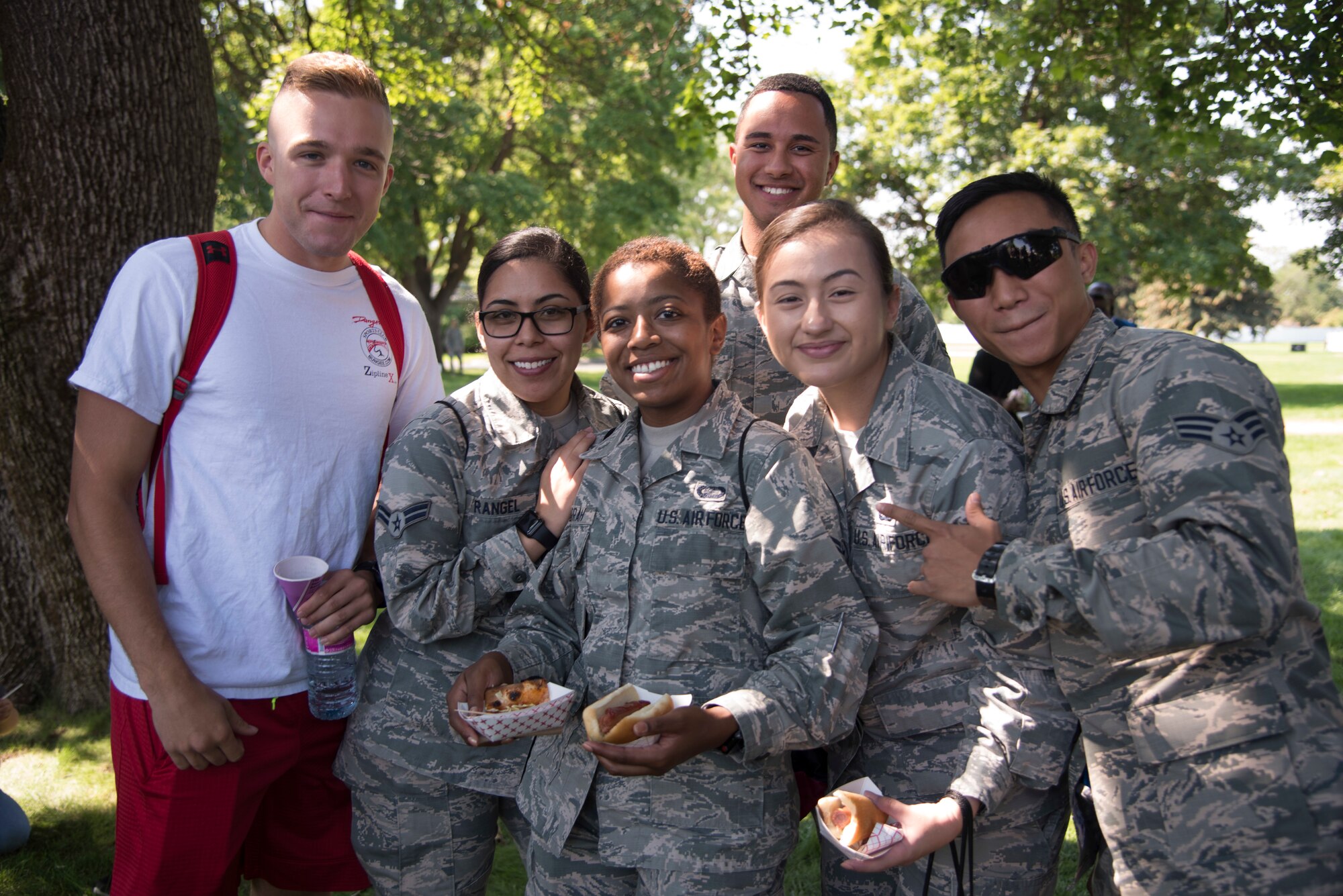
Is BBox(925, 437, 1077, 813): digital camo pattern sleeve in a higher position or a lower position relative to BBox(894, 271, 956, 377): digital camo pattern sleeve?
lower

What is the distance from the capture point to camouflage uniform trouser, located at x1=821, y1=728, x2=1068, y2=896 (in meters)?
2.40

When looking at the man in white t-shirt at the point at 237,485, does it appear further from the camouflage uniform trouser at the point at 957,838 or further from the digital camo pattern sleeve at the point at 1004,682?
the digital camo pattern sleeve at the point at 1004,682

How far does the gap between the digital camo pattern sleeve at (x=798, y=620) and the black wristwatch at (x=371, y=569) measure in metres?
1.28

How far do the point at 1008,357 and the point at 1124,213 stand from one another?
18972 millimetres

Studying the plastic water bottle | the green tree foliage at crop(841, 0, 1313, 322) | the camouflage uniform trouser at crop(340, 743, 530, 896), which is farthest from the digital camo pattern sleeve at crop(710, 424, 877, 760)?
the green tree foliage at crop(841, 0, 1313, 322)

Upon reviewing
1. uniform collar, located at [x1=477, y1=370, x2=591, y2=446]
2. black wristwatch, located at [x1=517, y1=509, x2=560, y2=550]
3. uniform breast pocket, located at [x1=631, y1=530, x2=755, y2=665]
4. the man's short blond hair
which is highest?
the man's short blond hair

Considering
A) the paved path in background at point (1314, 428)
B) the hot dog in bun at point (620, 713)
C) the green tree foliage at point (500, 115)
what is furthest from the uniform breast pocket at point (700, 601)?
the paved path in background at point (1314, 428)

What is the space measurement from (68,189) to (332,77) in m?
2.29

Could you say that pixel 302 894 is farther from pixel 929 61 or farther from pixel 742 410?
pixel 929 61

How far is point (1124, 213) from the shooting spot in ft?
62.5

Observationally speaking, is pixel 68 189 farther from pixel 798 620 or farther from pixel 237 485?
pixel 798 620

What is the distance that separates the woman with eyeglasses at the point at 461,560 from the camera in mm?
2766

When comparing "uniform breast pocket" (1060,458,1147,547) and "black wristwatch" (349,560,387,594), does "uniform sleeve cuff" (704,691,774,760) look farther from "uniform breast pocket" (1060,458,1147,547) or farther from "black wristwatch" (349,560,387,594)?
"black wristwatch" (349,560,387,594)

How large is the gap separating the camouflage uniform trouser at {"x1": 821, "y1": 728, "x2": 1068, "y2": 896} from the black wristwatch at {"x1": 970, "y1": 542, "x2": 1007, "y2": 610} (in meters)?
0.51
